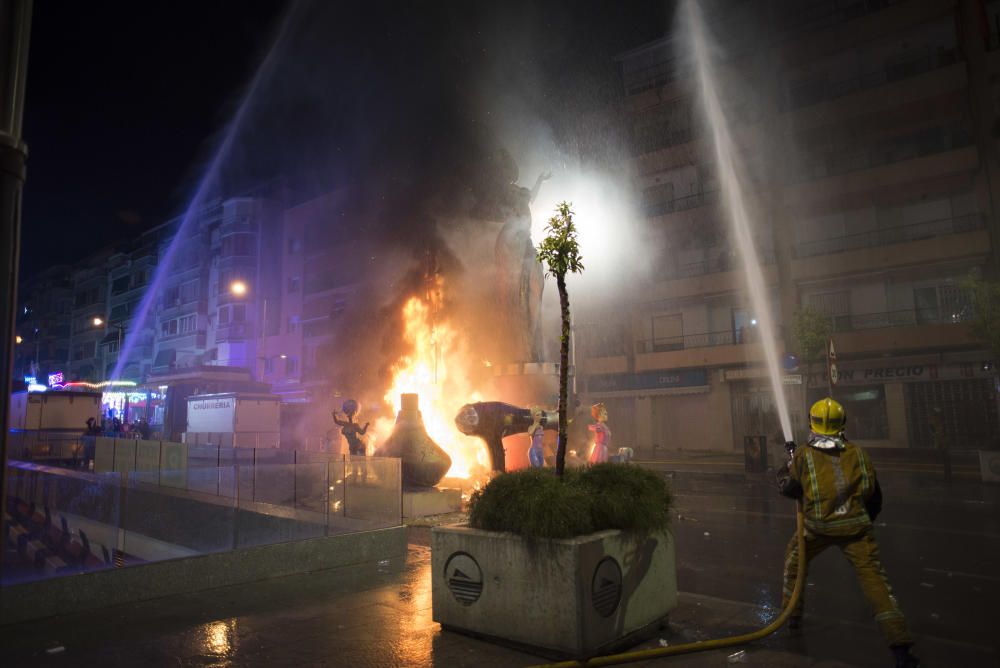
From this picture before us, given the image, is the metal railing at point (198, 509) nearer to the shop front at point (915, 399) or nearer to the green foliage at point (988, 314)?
the green foliage at point (988, 314)

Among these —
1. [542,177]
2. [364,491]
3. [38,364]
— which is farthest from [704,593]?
[38,364]

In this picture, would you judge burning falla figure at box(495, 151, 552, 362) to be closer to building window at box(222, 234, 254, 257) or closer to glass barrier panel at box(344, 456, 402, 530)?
glass barrier panel at box(344, 456, 402, 530)

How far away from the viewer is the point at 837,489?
4.59 meters

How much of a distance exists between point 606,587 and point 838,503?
5.83 feet

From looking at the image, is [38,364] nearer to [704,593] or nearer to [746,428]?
[746,428]

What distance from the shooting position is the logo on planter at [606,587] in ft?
14.4

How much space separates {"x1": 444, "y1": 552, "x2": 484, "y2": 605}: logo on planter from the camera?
4801 mm

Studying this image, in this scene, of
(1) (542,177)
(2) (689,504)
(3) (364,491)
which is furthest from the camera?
(1) (542,177)

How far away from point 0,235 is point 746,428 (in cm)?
3137

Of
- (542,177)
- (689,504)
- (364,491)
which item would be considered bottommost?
(689,504)

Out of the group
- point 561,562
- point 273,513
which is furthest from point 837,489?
point 273,513

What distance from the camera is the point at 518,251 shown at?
64.7 feet

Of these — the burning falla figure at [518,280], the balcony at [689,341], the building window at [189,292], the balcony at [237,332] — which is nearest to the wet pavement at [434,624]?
the burning falla figure at [518,280]

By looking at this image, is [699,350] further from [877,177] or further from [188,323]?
[188,323]
